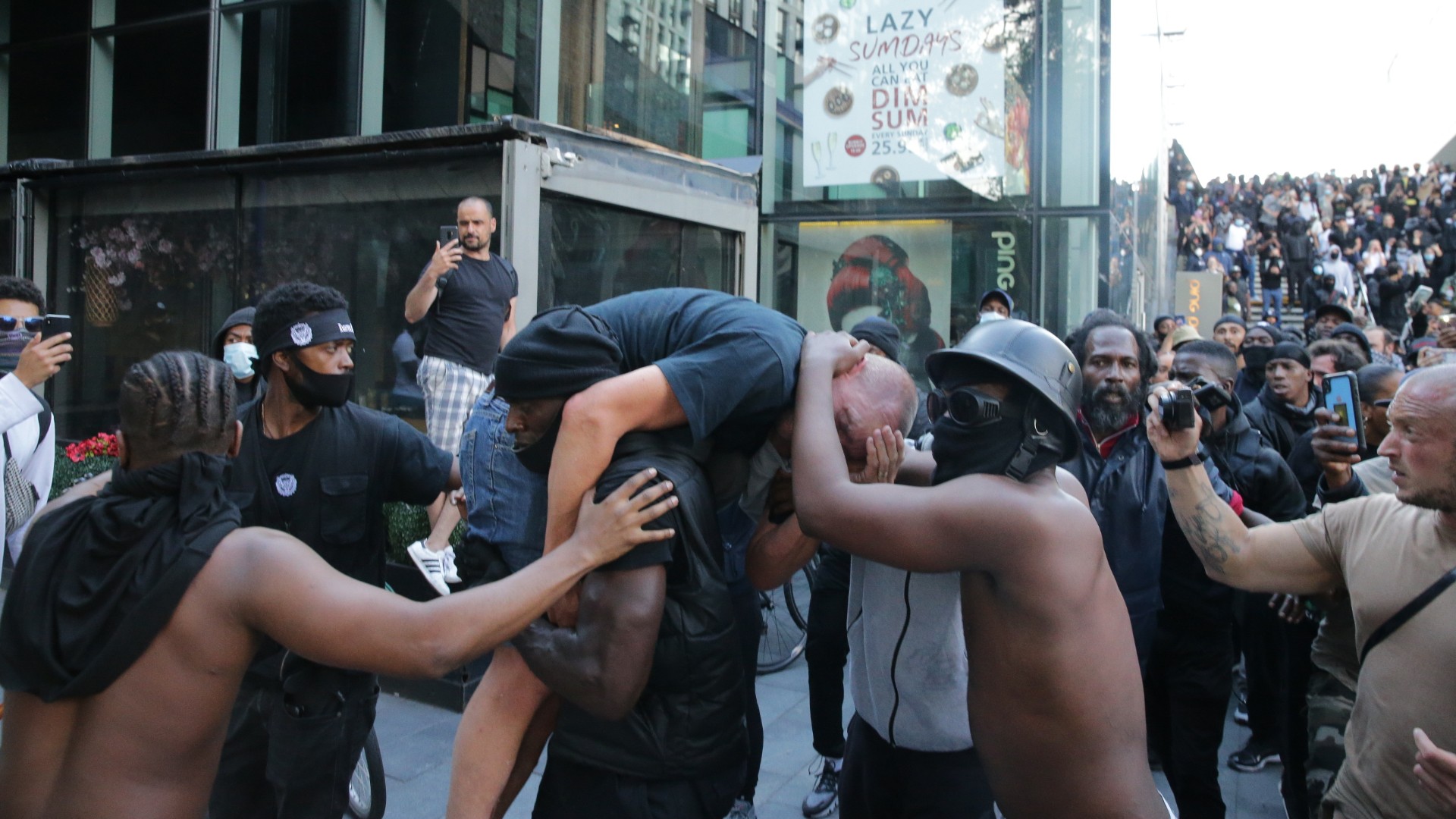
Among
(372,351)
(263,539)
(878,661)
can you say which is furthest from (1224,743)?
(372,351)

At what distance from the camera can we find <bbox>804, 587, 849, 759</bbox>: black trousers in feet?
14.6

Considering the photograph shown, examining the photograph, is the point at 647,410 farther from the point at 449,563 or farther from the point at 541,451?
the point at 449,563

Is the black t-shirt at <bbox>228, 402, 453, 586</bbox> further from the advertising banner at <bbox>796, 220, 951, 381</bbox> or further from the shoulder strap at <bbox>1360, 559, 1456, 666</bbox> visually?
the advertising banner at <bbox>796, 220, 951, 381</bbox>

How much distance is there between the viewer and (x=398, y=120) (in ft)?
36.7

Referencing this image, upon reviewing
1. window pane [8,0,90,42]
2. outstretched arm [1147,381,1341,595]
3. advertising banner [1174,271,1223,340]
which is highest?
window pane [8,0,90,42]

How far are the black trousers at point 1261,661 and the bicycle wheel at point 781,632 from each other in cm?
238

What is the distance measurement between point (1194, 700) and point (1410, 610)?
175cm

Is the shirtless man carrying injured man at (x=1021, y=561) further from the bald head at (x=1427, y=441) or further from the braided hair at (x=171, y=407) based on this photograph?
the braided hair at (x=171, y=407)

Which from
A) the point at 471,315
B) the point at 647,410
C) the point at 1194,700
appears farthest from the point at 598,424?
the point at 471,315

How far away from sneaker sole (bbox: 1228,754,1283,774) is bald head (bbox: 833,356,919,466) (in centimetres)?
361

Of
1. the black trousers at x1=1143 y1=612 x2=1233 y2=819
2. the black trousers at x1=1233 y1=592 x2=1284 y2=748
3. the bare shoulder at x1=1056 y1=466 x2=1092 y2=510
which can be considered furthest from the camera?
the black trousers at x1=1233 y1=592 x2=1284 y2=748

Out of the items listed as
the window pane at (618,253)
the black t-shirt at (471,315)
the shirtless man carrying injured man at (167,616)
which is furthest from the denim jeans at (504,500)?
the window pane at (618,253)

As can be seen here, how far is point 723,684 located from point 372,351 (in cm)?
623

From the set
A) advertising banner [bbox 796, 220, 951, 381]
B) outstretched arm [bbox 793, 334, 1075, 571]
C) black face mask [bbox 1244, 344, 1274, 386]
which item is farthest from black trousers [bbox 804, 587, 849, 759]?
advertising banner [bbox 796, 220, 951, 381]
